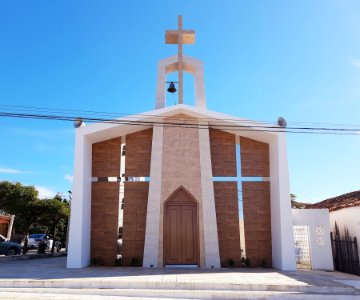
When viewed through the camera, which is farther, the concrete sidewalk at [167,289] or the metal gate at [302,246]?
the metal gate at [302,246]

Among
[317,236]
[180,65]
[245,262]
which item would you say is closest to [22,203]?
[180,65]

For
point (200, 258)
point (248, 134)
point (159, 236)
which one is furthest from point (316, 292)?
point (248, 134)

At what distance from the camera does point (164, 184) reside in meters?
14.5

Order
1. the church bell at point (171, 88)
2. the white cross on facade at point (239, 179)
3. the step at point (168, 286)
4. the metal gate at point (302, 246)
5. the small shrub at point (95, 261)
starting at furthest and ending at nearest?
1. the church bell at point (171, 88)
2. the metal gate at point (302, 246)
3. the white cross on facade at point (239, 179)
4. the small shrub at point (95, 261)
5. the step at point (168, 286)

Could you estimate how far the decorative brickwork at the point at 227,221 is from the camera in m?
14.3

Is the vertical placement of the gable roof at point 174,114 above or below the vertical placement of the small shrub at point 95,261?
above

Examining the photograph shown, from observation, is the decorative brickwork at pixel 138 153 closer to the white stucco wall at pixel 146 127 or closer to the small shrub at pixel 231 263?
the white stucco wall at pixel 146 127

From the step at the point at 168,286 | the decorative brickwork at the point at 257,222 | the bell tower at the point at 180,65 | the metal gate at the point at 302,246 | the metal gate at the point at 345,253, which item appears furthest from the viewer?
the bell tower at the point at 180,65

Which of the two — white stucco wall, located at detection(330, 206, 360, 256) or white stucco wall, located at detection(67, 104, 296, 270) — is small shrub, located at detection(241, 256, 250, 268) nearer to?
white stucco wall, located at detection(67, 104, 296, 270)

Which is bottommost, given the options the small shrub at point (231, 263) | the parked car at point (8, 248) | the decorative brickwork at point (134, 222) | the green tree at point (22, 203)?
the small shrub at point (231, 263)

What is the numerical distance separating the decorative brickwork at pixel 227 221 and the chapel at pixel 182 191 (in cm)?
4

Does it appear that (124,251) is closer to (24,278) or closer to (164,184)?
(164,184)

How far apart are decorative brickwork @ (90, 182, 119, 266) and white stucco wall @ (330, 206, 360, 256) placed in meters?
9.33

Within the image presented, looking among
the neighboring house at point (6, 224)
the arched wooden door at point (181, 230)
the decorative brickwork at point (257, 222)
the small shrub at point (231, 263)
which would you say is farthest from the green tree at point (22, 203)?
the decorative brickwork at point (257, 222)
